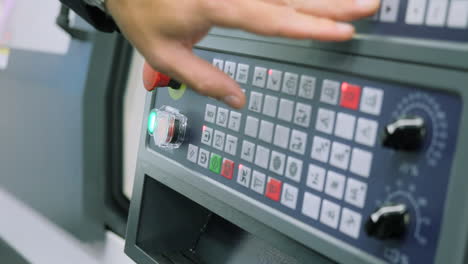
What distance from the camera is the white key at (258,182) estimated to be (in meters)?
0.54

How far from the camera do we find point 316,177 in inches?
19.2

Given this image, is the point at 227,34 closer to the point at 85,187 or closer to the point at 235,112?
the point at 235,112

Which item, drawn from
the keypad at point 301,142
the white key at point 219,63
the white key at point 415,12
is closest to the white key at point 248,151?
the keypad at point 301,142

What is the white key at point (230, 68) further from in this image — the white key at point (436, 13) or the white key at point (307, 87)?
the white key at point (436, 13)

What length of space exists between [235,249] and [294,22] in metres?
0.39

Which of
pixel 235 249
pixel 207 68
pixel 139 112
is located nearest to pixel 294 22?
pixel 207 68

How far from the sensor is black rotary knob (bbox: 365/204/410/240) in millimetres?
409

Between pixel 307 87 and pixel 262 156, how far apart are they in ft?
0.32

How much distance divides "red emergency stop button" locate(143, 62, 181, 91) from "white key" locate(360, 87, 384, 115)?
1.00 feet

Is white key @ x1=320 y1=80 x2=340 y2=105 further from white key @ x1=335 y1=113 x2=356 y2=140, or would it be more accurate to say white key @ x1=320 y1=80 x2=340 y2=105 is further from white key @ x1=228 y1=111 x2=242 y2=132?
white key @ x1=228 y1=111 x2=242 y2=132

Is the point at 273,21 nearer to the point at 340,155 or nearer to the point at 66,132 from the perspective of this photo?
the point at 340,155

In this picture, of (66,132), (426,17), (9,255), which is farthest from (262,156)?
(9,255)

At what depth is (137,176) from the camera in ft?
2.46

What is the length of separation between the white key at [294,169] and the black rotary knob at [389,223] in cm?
11
